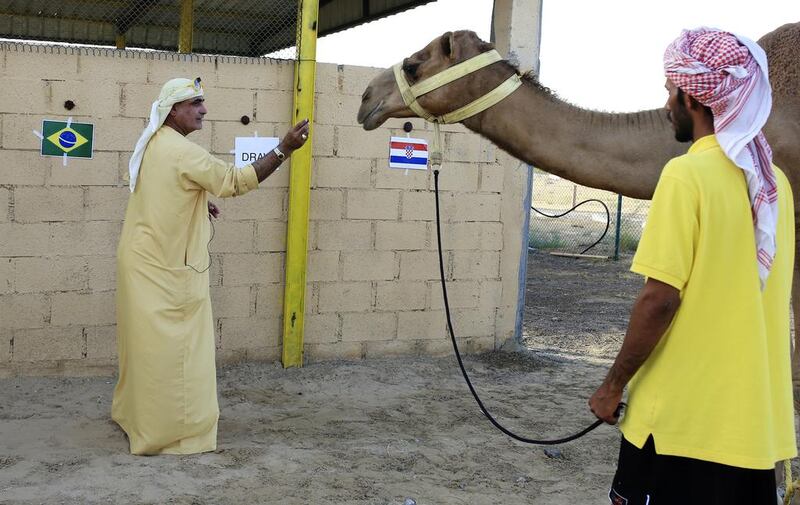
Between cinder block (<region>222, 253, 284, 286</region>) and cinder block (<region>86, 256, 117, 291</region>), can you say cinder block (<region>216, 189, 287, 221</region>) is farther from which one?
cinder block (<region>86, 256, 117, 291</region>)

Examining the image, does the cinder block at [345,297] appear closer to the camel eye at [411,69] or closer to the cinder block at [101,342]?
the cinder block at [101,342]

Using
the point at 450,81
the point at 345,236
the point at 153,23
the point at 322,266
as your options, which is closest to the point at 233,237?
the point at 322,266

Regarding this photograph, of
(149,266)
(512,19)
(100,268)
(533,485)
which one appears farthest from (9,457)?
(512,19)

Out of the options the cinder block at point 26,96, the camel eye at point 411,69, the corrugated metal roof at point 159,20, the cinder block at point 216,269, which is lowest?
the cinder block at point 216,269

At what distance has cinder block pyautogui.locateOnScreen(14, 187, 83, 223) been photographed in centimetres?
636

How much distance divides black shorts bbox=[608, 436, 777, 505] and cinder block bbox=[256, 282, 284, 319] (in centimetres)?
471

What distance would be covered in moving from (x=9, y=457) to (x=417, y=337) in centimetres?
346

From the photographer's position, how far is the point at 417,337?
7.67m

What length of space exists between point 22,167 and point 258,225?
1678 mm

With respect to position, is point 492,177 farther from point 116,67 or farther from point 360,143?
point 116,67

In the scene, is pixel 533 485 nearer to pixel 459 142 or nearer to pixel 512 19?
pixel 459 142

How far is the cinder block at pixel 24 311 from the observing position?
6391 millimetres

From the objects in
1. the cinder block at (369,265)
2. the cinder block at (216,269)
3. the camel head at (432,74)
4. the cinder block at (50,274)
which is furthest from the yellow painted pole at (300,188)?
the camel head at (432,74)

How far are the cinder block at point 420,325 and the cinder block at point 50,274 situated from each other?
246cm
